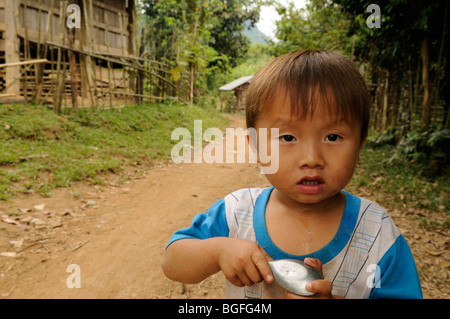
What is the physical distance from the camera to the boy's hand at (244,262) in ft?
2.85

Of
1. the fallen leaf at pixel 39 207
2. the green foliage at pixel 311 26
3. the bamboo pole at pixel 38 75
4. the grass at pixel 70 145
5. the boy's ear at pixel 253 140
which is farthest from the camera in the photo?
the green foliage at pixel 311 26

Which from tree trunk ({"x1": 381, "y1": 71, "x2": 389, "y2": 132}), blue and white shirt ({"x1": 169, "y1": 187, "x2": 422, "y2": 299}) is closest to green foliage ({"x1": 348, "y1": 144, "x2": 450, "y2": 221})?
tree trunk ({"x1": 381, "y1": 71, "x2": 389, "y2": 132})

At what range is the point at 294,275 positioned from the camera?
0.83 metres

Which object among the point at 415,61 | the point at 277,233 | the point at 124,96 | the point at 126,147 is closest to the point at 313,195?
the point at 277,233

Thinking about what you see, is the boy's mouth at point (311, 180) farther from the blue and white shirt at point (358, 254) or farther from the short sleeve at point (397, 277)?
the short sleeve at point (397, 277)

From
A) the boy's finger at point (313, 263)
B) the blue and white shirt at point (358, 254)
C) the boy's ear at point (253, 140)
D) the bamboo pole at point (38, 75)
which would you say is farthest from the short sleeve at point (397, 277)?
the bamboo pole at point (38, 75)

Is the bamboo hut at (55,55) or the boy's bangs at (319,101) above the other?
the bamboo hut at (55,55)

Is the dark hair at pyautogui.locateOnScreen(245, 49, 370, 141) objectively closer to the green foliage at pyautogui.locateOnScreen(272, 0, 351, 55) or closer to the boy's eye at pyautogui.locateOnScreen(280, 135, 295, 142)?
the boy's eye at pyautogui.locateOnScreen(280, 135, 295, 142)

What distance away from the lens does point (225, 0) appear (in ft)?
63.6

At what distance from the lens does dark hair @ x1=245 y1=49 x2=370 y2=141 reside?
948mm

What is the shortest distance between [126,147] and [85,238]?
350 cm

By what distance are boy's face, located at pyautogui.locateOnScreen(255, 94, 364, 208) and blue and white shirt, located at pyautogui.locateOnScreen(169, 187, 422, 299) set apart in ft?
0.59

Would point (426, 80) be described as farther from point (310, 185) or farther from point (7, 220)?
point (7, 220)

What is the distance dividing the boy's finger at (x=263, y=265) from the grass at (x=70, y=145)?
3.84 m
